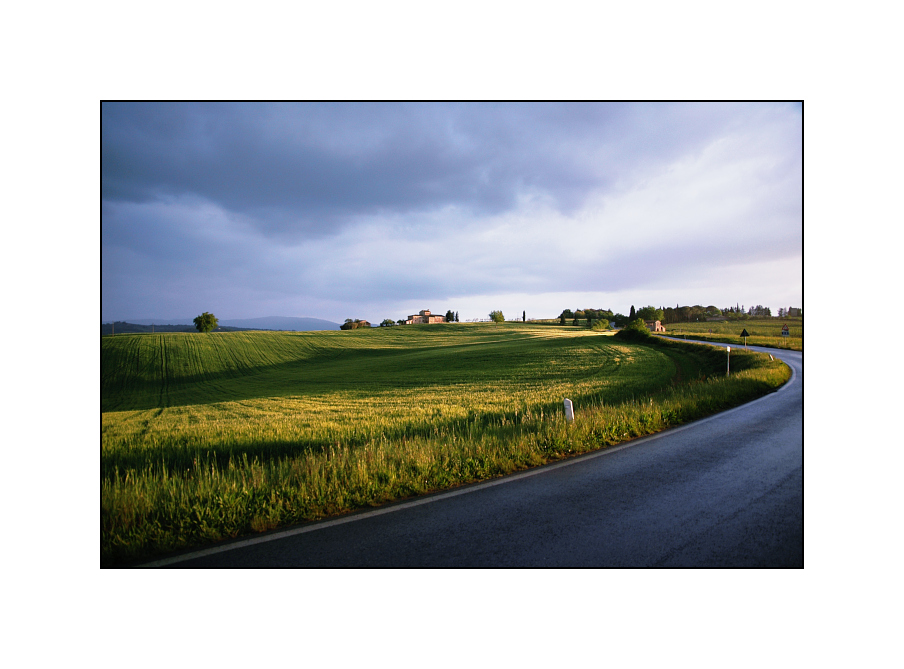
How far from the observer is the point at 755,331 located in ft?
42.0

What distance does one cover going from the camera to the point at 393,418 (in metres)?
10.3

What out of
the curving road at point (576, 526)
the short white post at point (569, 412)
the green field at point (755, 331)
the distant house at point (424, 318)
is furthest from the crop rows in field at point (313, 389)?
the distant house at point (424, 318)

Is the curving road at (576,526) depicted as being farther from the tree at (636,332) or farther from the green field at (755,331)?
the tree at (636,332)

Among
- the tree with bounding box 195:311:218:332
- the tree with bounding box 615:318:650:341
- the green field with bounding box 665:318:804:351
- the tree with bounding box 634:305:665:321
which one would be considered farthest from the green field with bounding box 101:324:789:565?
the tree with bounding box 634:305:665:321

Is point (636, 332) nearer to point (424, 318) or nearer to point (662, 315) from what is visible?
point (662, 315)

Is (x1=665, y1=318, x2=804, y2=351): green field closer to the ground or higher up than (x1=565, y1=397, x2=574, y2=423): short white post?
higher up

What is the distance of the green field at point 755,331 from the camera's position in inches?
232

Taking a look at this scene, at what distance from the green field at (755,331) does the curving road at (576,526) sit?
226 centimetres

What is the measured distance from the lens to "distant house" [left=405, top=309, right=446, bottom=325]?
69.6m

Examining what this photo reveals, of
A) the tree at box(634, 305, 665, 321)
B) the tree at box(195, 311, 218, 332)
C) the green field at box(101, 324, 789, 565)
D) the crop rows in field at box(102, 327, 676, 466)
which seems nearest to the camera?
the green field at box(101, 324, 789, 565)

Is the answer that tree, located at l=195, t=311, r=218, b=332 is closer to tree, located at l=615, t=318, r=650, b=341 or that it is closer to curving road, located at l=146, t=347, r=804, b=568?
curving road, located at l=146, t=347, r=804, b=568

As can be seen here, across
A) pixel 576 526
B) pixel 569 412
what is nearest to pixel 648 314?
pixel 569 412

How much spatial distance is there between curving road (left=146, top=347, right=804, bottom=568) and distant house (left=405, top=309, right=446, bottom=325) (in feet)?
212

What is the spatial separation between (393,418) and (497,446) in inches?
204
